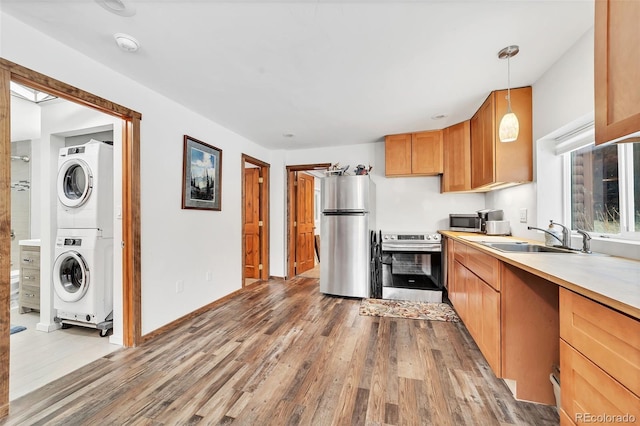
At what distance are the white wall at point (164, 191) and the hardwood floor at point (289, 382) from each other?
47 centimetres

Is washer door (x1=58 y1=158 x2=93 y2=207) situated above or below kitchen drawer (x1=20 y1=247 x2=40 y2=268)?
above

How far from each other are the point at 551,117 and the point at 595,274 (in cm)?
159

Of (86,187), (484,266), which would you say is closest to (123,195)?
(86,187)

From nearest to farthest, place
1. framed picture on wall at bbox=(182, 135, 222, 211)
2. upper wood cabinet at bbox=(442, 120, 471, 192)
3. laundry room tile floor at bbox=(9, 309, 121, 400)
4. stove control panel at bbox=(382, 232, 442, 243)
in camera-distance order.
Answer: laundry room tile floor at bbox=(9, 309, 121, 400)
framed picture on wall at bbox=(182, 135, 222, 211)
upper wood cabinet at bbox=(442, 120, 471, 192)
stove control panel at bbox=(382, 232, 442, 243)

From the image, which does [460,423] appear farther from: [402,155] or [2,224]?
[402,155]

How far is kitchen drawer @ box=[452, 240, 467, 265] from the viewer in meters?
2.40

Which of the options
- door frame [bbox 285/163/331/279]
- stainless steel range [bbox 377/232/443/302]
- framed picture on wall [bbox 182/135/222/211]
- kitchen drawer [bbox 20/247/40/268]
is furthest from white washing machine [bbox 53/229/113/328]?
stainless steel range [bbox 377/232/443/302]

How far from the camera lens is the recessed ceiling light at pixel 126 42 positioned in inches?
63.6

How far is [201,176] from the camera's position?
2920 mm

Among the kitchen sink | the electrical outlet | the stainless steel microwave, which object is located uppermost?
the electrical outlet

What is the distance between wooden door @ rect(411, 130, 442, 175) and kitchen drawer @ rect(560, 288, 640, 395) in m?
2.78

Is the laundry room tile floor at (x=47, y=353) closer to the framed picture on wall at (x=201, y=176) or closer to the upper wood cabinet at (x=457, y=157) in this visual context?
the framed picture on wall at (x=201, y=176)

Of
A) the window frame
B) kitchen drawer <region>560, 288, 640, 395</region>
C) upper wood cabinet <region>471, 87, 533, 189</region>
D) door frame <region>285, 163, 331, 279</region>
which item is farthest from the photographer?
door frame <region>285, 163, 331, 279</region>

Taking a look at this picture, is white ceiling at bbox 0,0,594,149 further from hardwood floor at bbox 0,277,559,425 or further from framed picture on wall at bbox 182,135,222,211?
hardwood floor at bbox 0,277,559,425
